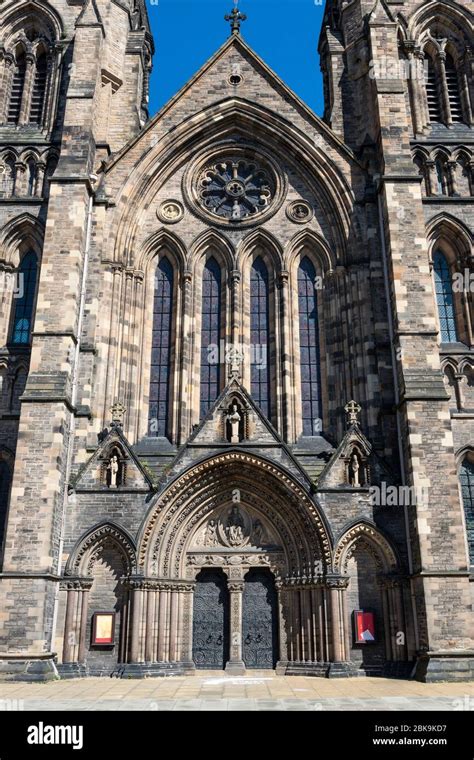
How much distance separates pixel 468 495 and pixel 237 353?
732 centimetres

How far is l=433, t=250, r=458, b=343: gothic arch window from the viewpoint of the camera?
65.1 ft

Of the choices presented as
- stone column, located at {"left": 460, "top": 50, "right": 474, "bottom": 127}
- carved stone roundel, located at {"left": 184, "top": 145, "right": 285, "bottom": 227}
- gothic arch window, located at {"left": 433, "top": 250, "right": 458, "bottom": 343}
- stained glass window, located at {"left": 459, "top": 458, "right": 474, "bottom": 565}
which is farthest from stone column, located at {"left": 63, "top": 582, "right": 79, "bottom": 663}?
stone column, located at {"left": 460, "top": 50, "right": 474, "bottom": 127}

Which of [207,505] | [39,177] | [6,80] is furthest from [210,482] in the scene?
A: [6,80]

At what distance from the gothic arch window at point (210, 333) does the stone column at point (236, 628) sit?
480 centimetres

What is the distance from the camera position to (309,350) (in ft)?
66.1

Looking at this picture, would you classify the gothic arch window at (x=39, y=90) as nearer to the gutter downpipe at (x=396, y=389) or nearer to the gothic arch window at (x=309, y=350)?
the gothic arch window at (x=309, y=350)

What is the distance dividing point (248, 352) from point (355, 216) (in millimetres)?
5258

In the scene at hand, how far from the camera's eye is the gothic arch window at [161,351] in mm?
19438

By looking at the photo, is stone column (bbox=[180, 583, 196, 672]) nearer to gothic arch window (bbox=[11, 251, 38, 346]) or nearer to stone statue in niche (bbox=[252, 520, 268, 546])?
stone statue in niche (bbox=[252, 520, 268, 546])

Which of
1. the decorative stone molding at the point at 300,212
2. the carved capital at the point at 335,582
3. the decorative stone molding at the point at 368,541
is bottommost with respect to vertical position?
→ the carved capital at the point at 335,582

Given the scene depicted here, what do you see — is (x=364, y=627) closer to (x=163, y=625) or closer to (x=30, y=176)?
(x=163, y=625)

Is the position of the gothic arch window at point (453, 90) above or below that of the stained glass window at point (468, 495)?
above

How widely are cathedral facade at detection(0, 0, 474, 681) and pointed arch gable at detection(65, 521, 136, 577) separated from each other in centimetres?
5

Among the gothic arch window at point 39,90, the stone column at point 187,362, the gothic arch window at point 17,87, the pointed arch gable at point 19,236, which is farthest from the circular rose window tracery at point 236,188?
the gothic arch window at point 17,87
